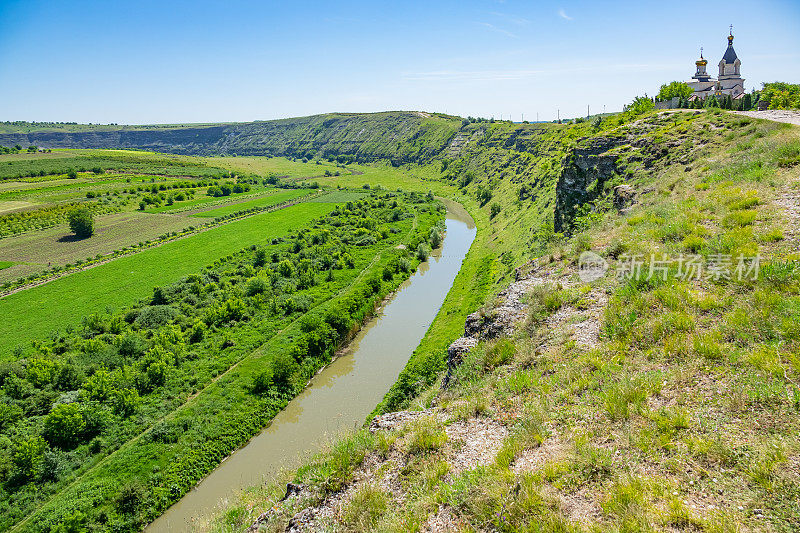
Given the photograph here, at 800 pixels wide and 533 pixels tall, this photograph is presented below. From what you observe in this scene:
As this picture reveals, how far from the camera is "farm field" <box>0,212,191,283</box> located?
2062 inches

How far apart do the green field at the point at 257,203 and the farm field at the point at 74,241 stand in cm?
693

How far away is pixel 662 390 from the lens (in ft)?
30.5

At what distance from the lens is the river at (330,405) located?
20.2 m

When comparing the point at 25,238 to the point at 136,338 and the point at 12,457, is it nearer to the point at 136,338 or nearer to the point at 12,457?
the point at 136,338

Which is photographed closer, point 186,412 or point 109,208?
point 186,412

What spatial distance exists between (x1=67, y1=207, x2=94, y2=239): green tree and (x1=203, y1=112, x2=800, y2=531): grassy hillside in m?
73.3

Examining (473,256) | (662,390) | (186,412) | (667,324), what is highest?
(667,324)

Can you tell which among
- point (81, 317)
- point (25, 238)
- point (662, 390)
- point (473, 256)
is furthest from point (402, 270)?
point (25, 238)

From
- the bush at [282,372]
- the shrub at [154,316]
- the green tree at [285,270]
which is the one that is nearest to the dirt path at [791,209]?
the bush at [282,372]

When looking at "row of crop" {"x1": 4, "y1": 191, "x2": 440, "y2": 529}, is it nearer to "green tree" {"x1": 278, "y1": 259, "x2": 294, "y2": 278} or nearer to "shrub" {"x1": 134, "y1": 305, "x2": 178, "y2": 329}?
"shrub" {"x1": 134, "y1": 305, "x2": 178, "y2": 329}

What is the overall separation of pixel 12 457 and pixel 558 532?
27.2m

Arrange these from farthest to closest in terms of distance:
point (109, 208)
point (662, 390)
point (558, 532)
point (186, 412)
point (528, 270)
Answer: point (109, 208), point (186, 412), point (528, 270), point (662, 390), point (558, 532)

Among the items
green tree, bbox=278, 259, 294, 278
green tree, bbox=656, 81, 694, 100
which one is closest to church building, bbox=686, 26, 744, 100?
green tree, bbox=656, 81, 694, 100

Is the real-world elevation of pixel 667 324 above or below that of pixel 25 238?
above
